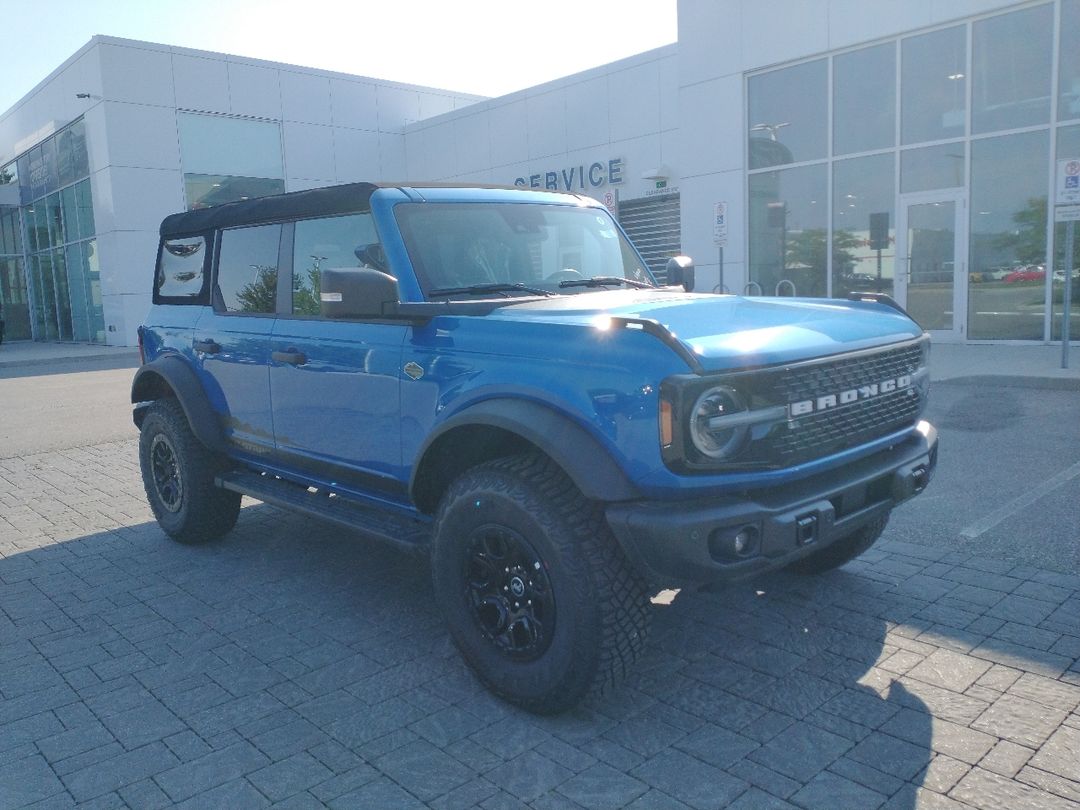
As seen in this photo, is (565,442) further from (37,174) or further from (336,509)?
(37,174)

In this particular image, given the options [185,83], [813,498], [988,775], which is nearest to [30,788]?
[813,498]

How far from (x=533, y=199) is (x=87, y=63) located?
81.3 ft

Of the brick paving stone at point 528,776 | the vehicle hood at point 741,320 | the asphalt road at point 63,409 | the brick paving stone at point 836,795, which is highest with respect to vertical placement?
the vehicle hood at point 741,320

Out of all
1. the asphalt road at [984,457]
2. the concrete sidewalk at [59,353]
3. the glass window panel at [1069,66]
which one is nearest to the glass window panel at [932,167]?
the glass window panel at [1069,66]

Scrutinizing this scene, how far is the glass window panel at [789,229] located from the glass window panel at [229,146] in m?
15.7

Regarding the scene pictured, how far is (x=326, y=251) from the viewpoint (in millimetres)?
4379

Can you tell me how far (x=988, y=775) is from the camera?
8.98 ft

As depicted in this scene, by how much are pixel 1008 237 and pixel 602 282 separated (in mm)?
12290

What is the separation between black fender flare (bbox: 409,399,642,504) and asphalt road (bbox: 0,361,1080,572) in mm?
2874

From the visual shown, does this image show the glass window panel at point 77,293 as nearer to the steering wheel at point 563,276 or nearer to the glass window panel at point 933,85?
the glass window panel at point 933,85

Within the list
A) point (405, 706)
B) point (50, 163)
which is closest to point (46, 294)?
point (50, 163)

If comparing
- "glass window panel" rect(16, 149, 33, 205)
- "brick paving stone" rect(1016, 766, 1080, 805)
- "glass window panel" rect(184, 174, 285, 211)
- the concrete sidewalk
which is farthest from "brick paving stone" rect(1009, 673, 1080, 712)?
"glass window panel" rect(16, 149, 33, 205)

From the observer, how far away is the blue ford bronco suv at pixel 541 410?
2885mm

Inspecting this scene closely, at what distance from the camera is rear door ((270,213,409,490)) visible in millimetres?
3855
